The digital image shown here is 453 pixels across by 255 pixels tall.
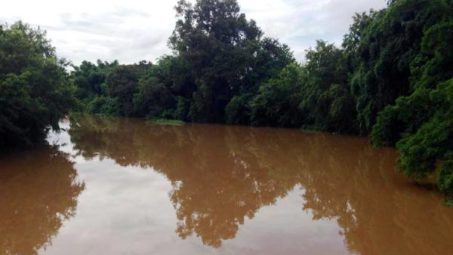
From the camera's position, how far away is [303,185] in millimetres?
12742

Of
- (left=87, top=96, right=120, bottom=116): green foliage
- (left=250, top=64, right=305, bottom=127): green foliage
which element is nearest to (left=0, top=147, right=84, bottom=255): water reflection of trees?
(left=250, top=64, right=305, bottom=127): green foliage

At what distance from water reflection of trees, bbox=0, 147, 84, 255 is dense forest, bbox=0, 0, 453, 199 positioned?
2.20 metres

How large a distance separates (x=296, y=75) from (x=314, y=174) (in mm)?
19727

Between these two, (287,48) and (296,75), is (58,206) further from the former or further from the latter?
(287,48)

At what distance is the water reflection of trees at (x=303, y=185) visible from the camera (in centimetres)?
813

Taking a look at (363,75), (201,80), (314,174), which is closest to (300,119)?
(201,80)

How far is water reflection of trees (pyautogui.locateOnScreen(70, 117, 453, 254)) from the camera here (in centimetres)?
813

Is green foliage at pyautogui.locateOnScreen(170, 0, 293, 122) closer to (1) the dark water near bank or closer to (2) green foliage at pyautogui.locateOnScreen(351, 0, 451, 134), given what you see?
(2) green foliage at pyautogui.locateOnScreen(351, 0, 451, 134)

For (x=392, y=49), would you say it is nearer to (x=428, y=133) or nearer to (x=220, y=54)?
(x=428, y=133)

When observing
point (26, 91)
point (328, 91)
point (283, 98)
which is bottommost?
point (26, 91)

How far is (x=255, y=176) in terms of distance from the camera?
14047mm

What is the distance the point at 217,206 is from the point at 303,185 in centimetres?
336

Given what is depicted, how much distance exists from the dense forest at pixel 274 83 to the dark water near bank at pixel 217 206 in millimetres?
1250

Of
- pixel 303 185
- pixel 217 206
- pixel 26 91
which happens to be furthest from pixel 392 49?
pixel 26 91
